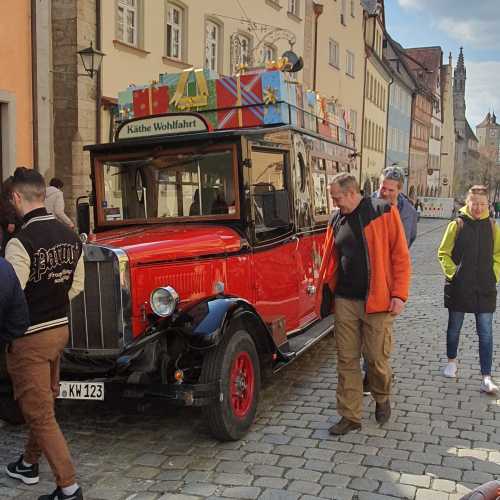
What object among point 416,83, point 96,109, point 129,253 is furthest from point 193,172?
point 416,83

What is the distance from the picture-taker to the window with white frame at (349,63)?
109 ft

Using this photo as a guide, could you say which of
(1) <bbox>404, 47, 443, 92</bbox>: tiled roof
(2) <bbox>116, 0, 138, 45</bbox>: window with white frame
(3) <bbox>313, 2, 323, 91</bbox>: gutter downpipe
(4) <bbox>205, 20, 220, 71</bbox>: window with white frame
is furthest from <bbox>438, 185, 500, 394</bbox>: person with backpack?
(1) <bbox>404, 47, 443, 92</bbox>: tiled roof

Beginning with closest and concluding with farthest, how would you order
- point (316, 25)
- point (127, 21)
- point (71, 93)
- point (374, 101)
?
point (71, 93) → point (127, 21) → point (316, 25) → point (374, 101)

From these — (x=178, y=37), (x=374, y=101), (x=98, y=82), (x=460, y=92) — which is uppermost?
(x=460, y=92)

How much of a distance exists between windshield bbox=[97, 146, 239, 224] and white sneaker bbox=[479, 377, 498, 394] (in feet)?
8.88

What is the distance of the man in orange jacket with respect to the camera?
4.64 metres

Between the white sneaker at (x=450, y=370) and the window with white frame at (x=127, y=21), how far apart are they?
1063cm

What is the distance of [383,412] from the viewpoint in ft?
16.2

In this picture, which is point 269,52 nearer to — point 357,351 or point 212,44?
point 212,44

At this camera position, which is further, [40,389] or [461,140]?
[461,140]

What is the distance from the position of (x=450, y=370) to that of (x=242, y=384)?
2.47 meters

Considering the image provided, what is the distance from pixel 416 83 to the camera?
181ft

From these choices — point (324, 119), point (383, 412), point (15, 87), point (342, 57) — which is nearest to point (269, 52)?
point (15, 87)

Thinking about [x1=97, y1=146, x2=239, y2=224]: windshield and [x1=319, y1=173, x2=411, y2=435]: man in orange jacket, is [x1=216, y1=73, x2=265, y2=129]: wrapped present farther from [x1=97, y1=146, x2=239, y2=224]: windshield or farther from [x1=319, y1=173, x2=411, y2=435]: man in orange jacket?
[x1=319, y1=173, x2=411, y2=435]: man in orange jacket
